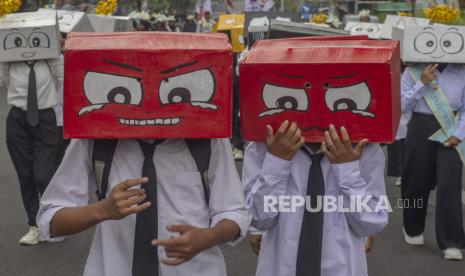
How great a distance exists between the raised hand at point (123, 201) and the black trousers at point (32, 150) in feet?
14.3

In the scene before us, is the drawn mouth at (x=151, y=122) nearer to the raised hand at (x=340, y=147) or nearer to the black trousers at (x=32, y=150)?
the raised hand at (x=340, y=147)

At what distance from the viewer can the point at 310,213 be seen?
3.10 metres

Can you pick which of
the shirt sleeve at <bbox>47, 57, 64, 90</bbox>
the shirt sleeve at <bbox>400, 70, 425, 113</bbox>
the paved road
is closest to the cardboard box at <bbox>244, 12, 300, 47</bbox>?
the shirt sleeve at <bbox>400, 70, 425, 113</bbox>

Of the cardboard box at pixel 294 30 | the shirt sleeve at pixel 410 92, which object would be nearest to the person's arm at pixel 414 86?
the shirt sleeve at pixel 410 92

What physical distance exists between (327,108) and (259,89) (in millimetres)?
268

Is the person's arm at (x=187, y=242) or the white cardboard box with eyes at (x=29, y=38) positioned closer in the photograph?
the person's arm at (x=187, y=242)

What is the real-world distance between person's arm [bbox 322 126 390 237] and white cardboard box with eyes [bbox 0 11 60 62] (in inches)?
150

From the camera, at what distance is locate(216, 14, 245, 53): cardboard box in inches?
495

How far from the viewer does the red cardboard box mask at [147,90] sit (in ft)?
8.89

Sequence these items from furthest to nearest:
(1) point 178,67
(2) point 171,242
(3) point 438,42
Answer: (3) point 438,42, (1) point 178,67, (2) point 171,242

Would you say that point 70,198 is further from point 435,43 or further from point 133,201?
point 435,43

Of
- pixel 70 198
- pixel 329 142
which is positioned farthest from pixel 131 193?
pixel 329 142

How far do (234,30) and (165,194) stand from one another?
33.3 feet

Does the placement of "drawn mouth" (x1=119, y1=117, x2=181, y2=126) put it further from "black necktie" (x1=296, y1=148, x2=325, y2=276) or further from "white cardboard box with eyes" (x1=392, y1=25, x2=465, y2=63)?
"white cardboard box with eyes" (x1=392, y1=25, x2=465, y2=63)
